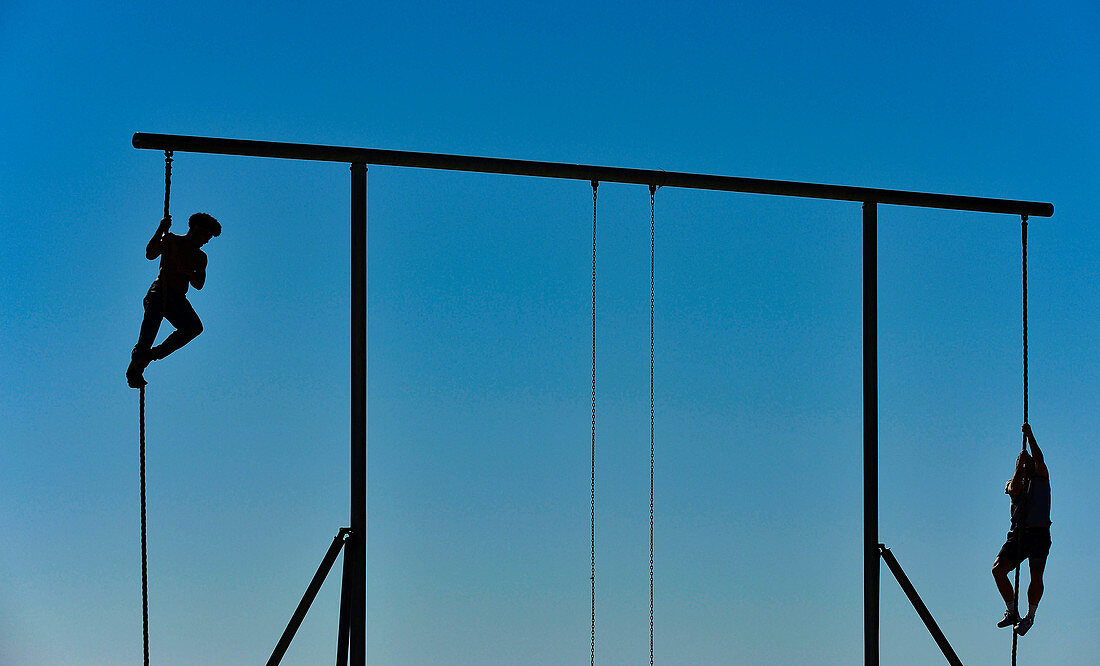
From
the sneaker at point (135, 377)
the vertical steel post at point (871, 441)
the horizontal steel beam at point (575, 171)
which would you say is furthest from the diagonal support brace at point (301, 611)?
the vertical steel post at point (871, 441)

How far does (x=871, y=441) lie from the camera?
929 cm

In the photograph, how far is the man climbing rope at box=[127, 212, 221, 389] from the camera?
8.05 metres

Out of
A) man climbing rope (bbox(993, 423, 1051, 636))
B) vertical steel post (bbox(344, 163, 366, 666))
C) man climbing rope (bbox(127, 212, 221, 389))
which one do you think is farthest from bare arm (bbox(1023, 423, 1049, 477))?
man climbing rope (bbox(127, 212, 221, 389))

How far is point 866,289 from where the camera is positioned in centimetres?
935

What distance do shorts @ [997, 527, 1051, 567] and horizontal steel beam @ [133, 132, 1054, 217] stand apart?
2.32 metres

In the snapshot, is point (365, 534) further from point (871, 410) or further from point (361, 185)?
point (871, 410)

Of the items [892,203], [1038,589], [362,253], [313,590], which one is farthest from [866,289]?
[313,590]

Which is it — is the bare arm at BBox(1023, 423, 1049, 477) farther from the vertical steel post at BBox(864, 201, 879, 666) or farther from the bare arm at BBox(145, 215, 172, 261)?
the bare arm at BBox(145, 215, 172, 261)

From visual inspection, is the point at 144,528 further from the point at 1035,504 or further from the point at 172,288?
the point at 1035,504

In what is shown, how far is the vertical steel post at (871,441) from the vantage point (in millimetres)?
9172

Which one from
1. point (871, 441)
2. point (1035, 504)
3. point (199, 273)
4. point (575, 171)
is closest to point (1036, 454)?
point (1035, 504)

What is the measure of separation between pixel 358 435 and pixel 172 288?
→ 4.85 feet

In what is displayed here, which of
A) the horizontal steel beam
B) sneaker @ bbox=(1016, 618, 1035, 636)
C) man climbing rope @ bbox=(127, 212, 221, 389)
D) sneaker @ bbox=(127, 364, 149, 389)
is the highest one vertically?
the horizontal steel beam

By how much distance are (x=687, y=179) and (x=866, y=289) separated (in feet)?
5.15
